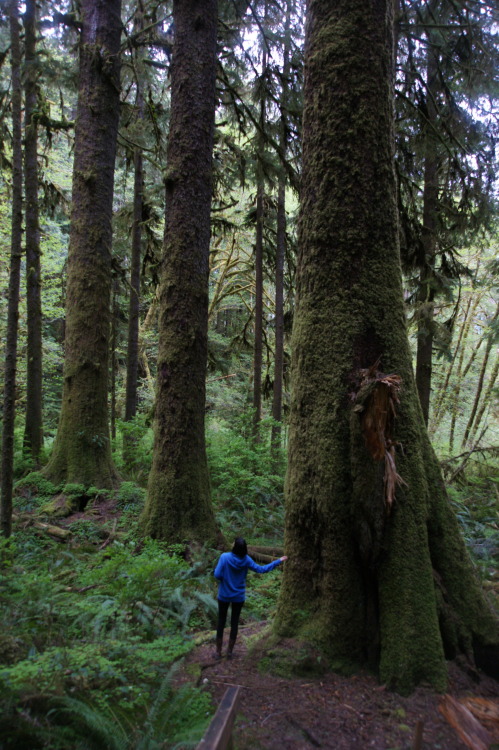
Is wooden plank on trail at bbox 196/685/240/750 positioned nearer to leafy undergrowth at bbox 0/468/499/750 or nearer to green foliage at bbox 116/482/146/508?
leafy undergrowth at bbox 0/468/499/750

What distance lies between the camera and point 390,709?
2963mm

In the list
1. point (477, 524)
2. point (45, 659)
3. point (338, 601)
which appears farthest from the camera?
point (477, 524)

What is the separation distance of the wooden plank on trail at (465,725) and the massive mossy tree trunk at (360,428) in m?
0.18

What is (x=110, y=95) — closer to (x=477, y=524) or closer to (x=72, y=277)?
(x=72, y=277)

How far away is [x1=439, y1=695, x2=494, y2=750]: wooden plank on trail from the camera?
2701 mm

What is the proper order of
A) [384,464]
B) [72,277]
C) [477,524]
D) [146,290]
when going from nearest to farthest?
[384,464] → [477,524] → [72,277] → [146,290]

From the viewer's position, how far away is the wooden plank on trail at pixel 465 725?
8.86 feet

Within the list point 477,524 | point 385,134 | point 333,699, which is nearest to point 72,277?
point 385,134

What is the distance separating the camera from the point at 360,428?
133 inches

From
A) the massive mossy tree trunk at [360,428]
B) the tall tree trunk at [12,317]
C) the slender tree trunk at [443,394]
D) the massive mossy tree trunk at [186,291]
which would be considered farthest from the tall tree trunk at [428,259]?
the slender tree trunk at [443,394]

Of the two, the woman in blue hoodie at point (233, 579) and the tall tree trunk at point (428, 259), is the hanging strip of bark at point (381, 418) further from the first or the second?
the tall tree trunk at point (428, 259)

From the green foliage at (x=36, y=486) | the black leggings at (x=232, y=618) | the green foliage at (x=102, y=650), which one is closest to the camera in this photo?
the green foliage at (x=102, y=650)

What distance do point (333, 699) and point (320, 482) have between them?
1478mm

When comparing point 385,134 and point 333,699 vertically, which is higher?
point 385,134
